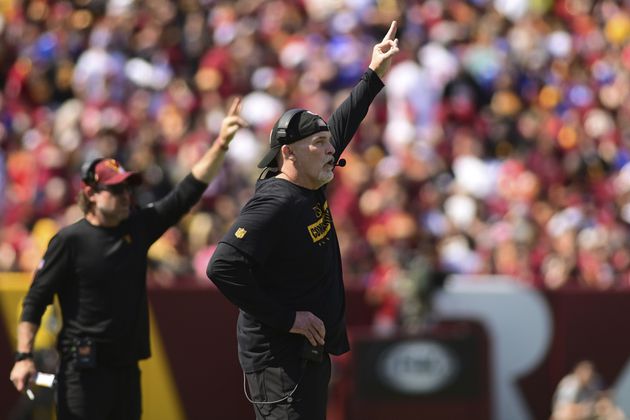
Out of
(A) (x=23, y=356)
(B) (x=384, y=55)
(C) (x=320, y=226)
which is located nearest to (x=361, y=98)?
(B) (x=384, y=55)

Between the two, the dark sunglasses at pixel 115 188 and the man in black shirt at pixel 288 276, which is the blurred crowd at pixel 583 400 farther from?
the man in black shirt at pixel 288 276

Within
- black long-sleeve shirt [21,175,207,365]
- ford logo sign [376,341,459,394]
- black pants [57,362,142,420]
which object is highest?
black long-sleeve shirt [21,175,207,365]

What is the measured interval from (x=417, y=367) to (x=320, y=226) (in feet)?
21.7

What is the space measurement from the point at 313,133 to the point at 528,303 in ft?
23.8

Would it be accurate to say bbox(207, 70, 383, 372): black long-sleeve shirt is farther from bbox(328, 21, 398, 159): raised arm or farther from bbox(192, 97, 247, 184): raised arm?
bbox(192, 97, 247, 184): raised arm

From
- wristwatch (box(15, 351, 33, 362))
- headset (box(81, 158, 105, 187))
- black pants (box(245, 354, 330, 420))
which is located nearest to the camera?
black pants (box(245, 354, 330, 420))

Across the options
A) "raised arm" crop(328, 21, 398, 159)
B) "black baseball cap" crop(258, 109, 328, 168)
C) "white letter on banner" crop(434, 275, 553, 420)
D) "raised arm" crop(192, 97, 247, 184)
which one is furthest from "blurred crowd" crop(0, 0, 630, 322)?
"black baseball cap" crop(258, 109, 328, 168)

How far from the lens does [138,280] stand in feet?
25.0

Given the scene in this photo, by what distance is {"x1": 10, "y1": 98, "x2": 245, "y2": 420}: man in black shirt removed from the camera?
7434 mm

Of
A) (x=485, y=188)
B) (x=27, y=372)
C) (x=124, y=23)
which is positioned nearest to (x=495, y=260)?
(x=485, y=188)

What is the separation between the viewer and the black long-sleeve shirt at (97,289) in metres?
7.47

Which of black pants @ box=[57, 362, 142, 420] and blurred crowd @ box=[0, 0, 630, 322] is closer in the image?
black pants @ box=[57, 362, 142, 420]

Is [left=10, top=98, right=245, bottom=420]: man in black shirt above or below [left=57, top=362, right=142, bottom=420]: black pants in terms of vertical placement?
above

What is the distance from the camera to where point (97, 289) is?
750 centimetres
